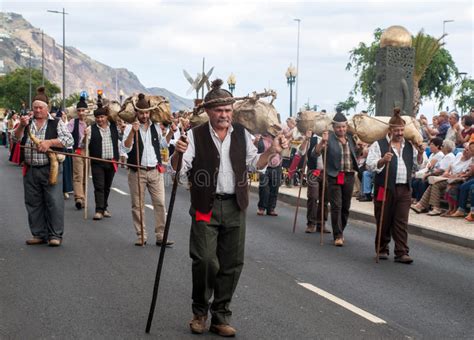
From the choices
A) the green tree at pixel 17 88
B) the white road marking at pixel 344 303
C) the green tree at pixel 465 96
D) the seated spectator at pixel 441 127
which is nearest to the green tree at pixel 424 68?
the green tree at pixel 465 96

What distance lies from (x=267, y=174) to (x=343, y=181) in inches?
164

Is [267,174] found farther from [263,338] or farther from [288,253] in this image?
[263,338]

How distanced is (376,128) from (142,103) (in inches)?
130

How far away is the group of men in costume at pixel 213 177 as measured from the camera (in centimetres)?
710

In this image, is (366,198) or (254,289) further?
(366,198)

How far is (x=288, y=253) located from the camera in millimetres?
11852

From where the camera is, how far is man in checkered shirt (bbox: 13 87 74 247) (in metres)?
11.5

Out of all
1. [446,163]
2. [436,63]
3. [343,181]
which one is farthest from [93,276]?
[436,63]

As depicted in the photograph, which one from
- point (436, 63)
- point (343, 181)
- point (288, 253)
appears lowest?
point (288, 253)

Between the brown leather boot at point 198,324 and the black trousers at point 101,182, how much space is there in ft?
27.4

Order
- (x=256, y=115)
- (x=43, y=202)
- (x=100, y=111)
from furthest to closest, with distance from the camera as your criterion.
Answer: (x=100, y=111), (x=43, y=202), (x=256, y=115)

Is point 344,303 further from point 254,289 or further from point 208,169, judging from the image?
point 208,169

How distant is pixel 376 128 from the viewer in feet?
40.1

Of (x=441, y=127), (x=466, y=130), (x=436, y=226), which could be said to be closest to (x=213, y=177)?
(x=436, y=226)
